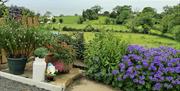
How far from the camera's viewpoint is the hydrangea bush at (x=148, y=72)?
5.00 metres

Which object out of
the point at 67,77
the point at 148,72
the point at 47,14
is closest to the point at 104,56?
the point at 67,77

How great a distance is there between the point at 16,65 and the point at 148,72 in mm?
2406

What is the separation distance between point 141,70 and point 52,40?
75.7 inches

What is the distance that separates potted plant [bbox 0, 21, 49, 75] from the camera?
19.5ft

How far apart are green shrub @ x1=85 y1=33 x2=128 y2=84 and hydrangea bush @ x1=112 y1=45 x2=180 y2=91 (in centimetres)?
18

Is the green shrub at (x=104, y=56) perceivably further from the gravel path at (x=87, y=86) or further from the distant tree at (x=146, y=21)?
the distant tree at (x=146, y=21)

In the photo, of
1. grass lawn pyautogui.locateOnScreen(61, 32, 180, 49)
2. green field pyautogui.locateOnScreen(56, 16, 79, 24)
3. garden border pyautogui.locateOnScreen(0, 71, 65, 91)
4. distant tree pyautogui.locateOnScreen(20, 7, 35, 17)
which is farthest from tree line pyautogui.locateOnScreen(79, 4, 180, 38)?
garden border pyautogui.locateOnScreen(0, 71, 65, 91)

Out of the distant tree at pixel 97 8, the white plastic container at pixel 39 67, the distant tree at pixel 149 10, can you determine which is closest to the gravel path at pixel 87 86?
the white plastic container at pixel 39 67

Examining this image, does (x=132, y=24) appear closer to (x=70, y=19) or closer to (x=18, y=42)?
(x=70, y=19)

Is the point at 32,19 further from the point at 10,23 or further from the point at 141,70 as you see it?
the point at 141,70

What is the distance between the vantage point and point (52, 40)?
20.4 feet

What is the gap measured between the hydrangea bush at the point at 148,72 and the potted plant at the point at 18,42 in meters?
1.71

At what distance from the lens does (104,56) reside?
580 cm

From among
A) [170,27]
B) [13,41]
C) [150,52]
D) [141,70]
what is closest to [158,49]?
[150,52]
